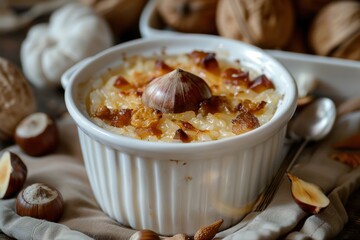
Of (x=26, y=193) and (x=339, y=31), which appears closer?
(x=26, y=193)

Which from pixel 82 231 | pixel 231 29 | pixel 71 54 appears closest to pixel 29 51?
pixel 71 54

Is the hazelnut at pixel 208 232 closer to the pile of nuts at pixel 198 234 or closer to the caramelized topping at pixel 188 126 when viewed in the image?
the pile of nuts at pixel 198 234

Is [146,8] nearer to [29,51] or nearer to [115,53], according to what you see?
[29,51]

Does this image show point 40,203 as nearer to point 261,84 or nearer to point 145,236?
point 145,236

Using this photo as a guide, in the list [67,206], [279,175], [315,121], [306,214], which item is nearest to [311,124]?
[315,121]

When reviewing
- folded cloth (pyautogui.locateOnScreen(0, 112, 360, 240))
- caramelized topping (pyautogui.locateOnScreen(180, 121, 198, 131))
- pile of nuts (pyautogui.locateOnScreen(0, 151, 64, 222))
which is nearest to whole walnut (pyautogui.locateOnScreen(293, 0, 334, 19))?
folded cloth (pyautogui.locateOnScreen(0, 112, 360, 240))

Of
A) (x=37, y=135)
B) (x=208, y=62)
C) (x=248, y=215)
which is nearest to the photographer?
(x=248, y=215)

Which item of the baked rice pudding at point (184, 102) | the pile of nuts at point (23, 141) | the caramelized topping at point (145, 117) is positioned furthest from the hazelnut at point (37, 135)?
the caramelized topping at point (145, 117)

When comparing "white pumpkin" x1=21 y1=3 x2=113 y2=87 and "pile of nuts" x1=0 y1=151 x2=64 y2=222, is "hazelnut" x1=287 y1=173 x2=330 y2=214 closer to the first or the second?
"pile of nuts" x1=0 y1=151 x2=64 y2=222
